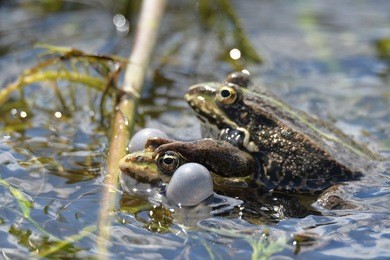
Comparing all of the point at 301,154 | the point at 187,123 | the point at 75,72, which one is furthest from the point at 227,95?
the point at 75,72

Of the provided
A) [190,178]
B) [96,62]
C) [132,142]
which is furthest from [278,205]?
[96,62]

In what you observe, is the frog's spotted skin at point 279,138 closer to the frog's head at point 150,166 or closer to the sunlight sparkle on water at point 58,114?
the frog's head at point 150,166

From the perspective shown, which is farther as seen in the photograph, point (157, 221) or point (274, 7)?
point (274, 7)

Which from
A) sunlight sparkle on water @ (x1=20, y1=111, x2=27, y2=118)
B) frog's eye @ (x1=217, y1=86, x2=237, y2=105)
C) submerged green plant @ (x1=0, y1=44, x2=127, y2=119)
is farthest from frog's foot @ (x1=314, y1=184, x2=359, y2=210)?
sunlight sparkle on water @ (x1=20, y1=111, x2=27, y2=118)

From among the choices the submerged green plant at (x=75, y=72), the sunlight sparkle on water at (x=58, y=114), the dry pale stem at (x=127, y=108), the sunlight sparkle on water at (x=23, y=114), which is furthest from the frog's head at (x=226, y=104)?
the sunlight sparkle on water at (x=23, y=114)

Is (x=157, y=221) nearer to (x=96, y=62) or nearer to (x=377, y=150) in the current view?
(x=96, y=62)
